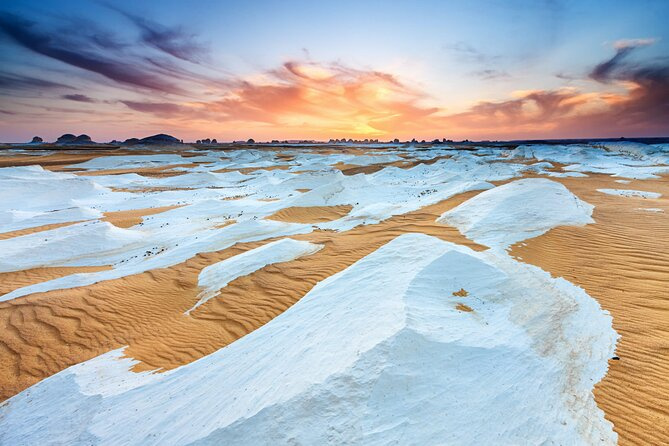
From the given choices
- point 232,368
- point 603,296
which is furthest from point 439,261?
point 232,368

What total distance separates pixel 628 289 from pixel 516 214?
501 centimetres

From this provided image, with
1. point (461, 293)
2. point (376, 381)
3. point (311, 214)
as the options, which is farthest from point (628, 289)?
point (311, 214)

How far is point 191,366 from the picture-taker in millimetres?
4867

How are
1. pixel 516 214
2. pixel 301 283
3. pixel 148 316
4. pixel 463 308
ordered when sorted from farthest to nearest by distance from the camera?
pixel 516 214 → pixel 301 283 → pixel 148 316 → pixel 463 308

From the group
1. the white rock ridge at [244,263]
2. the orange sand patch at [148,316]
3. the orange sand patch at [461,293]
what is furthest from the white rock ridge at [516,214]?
the white rock ridge at [244,263]

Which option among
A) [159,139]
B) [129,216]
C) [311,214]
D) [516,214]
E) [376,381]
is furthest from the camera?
[159,139]

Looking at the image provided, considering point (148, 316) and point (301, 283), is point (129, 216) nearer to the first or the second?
point (148, 316)

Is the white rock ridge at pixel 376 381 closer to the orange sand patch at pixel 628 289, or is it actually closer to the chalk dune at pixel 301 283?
the chalk dune at pixel 301 283

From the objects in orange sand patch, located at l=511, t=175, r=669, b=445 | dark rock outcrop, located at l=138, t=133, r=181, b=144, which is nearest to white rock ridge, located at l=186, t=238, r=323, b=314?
orange sand patch, located at l=511, t=175, r=669, b=445

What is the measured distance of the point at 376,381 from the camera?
11.3ft

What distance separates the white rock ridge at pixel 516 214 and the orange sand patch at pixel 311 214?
573 cm

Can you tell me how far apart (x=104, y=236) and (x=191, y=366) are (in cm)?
1034

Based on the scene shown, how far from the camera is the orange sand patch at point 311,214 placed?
50.5ft

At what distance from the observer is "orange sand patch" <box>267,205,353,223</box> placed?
607 inches
